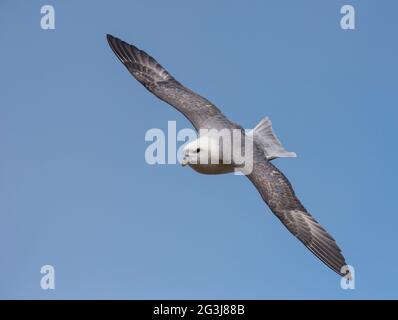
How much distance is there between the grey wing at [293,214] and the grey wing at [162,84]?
2.09m

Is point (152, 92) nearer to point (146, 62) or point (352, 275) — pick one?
point (146, 62)

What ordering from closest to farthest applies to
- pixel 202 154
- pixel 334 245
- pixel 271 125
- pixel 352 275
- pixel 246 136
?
pixel 352 275 < pixel 334 245 < pixel 202 154 < pixel 246 136 < pixel 271 125

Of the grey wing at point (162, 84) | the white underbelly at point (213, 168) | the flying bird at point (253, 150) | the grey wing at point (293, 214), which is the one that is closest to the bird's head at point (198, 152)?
the flying bird at point (253, 150)

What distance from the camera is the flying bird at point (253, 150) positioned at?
38.8 ft

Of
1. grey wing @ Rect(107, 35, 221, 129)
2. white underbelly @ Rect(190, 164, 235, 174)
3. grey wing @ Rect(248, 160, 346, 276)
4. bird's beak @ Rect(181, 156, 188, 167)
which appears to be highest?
grey wing @ Rect(107, 35, 221, 129)

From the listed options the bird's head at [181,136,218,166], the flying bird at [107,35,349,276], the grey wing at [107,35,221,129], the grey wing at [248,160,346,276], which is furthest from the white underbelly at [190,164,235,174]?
the grey wing at [107,35,221,129]

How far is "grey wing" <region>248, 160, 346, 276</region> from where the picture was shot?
38.2 ft

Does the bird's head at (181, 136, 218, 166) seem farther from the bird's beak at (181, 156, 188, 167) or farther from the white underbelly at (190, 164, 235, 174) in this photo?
the white underbelly at (190, 164, 235, 174)

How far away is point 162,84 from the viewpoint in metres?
15.1

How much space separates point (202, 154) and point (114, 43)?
410 cm

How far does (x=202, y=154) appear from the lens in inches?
499

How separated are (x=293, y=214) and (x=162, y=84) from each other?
4379 millimetres

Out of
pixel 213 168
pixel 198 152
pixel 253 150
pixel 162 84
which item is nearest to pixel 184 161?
pixel 198 152
